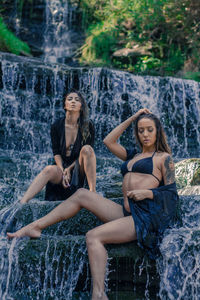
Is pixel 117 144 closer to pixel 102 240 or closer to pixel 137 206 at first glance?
pixel 137 206

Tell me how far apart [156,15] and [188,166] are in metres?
7.56

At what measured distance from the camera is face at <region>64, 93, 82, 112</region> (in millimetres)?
4926

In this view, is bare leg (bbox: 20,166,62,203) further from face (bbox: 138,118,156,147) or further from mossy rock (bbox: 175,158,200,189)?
mossy rock (bbox: 175,158,200,189)

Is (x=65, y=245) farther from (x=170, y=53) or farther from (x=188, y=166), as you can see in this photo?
(x=170, y=53)

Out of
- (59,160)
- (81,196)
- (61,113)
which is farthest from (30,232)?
(61,113)

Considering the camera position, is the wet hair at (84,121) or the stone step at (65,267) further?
the wet hair at (84,121)

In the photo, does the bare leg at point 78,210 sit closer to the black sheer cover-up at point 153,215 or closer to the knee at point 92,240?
the black sheer cover-up at point 153,215

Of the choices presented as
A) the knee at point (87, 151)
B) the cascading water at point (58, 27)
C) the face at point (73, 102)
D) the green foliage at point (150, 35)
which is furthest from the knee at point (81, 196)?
the cascading water at point (58, 27)

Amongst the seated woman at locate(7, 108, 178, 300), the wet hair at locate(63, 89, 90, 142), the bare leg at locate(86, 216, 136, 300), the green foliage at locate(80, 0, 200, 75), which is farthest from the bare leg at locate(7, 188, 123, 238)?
the green foliage at locate(80, 0, 200, 75)

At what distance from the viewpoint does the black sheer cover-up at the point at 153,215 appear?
3256 millimetres

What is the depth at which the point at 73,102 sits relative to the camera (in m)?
4.93

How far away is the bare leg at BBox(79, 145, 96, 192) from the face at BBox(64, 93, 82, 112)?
64 centimetres

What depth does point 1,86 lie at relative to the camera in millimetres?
8961

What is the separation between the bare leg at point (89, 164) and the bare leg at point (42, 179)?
0.28m
